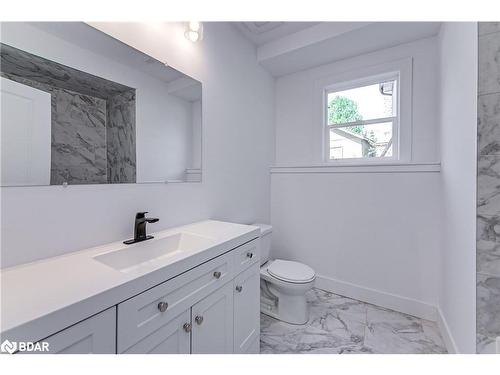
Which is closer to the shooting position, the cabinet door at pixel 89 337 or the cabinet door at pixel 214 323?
the cabinet door at pixel 89 337

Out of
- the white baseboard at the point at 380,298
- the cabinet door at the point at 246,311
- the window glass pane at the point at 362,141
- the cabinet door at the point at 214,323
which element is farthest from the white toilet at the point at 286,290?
the window glass pane at the point at 362,141

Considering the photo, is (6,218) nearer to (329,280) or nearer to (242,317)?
(242,317)

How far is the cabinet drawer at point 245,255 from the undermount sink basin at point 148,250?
0.60ft

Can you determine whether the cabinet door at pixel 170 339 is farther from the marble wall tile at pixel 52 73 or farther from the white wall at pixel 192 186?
the marble wall tile at pixel 52 73

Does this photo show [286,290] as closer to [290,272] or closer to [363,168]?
[290,272]

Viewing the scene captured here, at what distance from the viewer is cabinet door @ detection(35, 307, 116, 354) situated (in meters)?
0.56

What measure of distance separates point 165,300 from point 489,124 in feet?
5.50

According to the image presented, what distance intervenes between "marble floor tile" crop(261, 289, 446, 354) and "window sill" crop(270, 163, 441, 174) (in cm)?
128

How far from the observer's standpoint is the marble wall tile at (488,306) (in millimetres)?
1084

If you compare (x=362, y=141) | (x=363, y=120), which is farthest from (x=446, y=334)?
(x=363, y=120)

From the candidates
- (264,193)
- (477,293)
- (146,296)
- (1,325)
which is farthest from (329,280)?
(1,325)

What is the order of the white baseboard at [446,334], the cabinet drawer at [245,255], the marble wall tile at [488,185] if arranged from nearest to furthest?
the marble wall tile at [488,185], the cabinet drawer at [245,255], the white baseboard at [446,334]

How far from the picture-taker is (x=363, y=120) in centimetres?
229

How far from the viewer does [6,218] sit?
83cm
